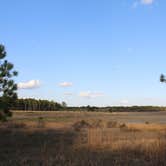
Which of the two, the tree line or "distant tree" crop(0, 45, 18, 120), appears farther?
the tree line

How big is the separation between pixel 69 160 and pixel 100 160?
2.86 feet

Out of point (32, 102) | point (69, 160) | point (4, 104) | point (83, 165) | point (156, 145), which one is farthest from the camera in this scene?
point (32, 102)

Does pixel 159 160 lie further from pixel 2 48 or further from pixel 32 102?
pixel 32 102

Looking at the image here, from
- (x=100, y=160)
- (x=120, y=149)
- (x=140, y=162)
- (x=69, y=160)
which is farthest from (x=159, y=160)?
(x=120, y=149)

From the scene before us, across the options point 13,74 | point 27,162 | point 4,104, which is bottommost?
point 27,162

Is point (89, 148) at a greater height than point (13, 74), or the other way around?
point (13, 74)

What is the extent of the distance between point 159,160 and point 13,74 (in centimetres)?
850

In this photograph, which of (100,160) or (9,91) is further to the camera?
(9,91)

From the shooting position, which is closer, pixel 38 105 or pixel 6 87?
pixel 6 87

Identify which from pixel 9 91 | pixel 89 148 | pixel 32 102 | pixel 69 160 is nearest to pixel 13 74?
pixel 9 91

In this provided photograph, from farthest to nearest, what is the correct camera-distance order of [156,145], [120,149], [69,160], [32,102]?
[32,102], [120,149], [156,145], [69,160]

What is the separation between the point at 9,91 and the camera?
16.0 metres

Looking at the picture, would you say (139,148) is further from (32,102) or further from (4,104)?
(32,102)

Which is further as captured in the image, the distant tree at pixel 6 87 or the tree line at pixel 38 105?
the tree line at pixel 38 105
